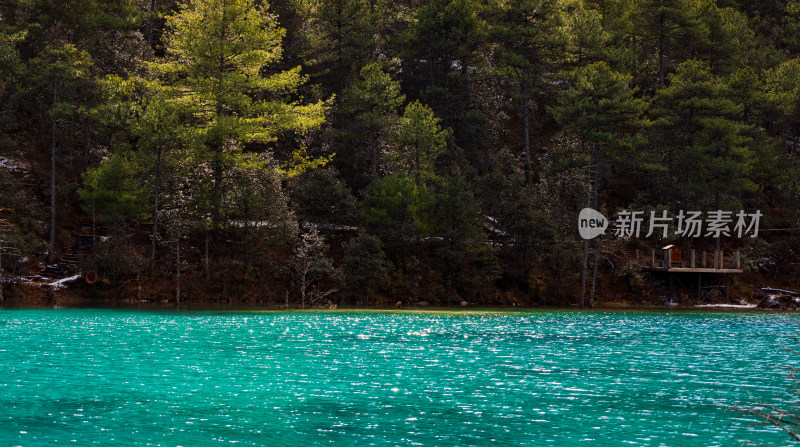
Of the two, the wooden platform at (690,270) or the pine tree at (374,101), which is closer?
the wooden platform at (690,270)

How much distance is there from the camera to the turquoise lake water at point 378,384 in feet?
42.7

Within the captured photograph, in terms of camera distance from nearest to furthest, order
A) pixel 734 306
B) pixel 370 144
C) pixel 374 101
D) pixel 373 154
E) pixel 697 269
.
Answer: pixel 734 306 → pixel 697 269 → pixel 374 101 → pixel 373 154 → pixel 370 144

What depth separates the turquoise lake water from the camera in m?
13.0

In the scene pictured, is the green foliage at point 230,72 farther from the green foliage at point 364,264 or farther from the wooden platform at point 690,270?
the wooden platform at point 690,270

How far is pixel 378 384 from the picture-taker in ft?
59.9

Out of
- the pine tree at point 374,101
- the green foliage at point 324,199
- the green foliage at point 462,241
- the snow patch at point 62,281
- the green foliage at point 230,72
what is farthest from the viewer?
the pine tree at point 374,101

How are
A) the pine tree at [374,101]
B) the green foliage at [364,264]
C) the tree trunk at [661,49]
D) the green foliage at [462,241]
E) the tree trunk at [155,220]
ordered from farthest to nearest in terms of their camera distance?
the tree trunk at [661,49] → the pine tree at [374,101] → the green foliage at [462,241] → the green foliage at [364,264] → the tree trunk at [155,220]

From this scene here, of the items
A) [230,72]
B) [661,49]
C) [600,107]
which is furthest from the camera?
[661,49]

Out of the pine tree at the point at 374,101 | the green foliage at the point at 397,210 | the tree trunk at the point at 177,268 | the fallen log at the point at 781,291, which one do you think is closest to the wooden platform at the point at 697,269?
the fallen log at the point at 781,291

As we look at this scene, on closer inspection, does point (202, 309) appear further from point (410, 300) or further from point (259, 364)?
point (259, 364)

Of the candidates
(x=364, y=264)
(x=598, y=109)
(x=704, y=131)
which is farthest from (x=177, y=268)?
(x=704, y=131)

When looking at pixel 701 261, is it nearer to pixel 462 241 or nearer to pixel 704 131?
pixel 704 131

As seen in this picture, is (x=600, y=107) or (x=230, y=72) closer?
(x=230, y=72)

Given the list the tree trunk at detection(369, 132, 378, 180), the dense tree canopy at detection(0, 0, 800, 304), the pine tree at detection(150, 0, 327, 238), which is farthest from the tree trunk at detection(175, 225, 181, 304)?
the tree trunk at detection(369, 132, 378, 180)
